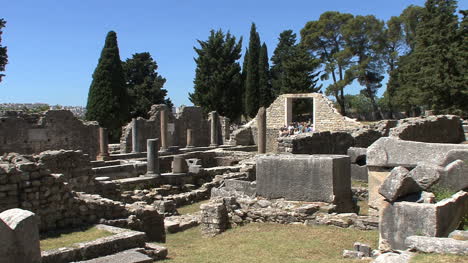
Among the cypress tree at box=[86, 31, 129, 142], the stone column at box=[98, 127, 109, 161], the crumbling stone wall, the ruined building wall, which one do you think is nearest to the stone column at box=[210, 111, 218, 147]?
the ruined building wall

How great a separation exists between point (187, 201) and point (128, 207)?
21.3 feet

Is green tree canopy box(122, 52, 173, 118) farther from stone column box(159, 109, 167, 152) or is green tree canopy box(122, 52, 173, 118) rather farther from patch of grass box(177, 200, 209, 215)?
patch of grass box(177, 200, 209, 215)

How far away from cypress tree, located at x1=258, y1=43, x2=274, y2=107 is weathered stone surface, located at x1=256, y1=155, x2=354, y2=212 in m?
40.8

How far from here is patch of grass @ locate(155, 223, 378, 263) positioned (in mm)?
7750

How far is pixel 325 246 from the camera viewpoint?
8.22 metres

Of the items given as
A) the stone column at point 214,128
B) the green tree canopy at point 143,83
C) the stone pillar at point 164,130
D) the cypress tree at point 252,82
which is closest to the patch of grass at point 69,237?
the stone pillar at point 164,130

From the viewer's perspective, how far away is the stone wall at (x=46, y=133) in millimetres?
25438

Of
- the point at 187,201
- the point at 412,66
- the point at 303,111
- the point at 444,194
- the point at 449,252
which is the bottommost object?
the point at 187,201

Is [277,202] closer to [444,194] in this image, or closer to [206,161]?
[444,194]

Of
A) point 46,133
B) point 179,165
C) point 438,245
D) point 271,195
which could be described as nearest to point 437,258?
point 438,245

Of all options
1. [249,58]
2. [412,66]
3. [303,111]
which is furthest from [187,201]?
[249,58]

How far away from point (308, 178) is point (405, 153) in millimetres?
2928

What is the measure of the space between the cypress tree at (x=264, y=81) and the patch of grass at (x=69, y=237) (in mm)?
43566

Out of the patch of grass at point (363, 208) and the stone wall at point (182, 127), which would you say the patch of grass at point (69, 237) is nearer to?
the patch of grass at point (363, 208)
